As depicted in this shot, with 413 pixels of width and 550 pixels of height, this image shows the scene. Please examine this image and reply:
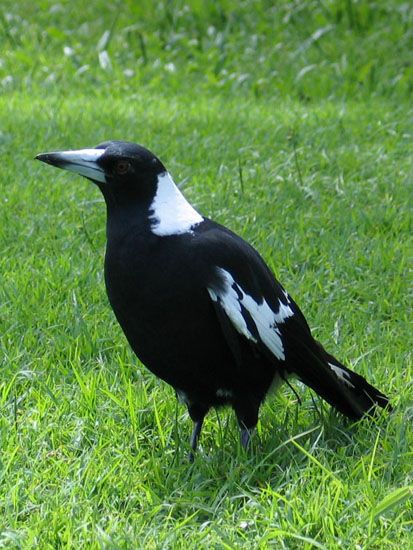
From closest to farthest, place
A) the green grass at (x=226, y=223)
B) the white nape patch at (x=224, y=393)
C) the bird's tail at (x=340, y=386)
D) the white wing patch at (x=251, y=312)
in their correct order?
the green grass at (x=226, y=223) → the white wing patch at (x=251, y=312) → the white nape patch at (x=224, y=393) → the bird's tail at (x=340, y=386)

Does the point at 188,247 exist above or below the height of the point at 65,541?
above

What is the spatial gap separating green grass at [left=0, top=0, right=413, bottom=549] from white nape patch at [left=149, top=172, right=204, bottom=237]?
0.56 metres

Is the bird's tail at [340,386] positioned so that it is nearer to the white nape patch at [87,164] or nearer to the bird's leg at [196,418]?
the bird's leg at [196,418]

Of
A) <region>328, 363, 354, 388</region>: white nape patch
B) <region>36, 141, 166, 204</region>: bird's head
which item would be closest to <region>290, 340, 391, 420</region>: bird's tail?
<region>328, 363, 354, 388</region>: white nape patch

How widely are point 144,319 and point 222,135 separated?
281cm

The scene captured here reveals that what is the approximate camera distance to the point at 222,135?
212 inches

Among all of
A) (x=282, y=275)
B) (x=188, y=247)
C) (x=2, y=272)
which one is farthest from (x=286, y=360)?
(x=2, y=272)

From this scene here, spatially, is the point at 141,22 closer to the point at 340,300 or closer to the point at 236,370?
the point at 340,300

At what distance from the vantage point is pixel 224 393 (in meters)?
2.86

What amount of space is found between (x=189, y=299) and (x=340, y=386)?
547 mm

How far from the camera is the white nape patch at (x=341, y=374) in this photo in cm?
302

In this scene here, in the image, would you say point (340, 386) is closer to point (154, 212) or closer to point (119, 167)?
point (154, 212)

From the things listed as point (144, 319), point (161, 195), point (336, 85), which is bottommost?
point (336, 85)

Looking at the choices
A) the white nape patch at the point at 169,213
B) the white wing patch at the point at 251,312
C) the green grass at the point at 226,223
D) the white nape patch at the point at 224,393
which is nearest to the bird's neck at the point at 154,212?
the white nape patch at the point at 169,213
